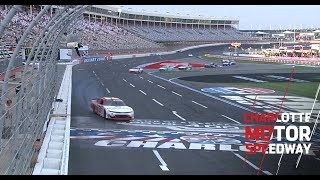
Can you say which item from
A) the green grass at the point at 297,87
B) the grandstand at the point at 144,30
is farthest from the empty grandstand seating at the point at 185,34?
the green grass at the point at 297,87

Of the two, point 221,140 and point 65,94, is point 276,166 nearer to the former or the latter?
point 221,140

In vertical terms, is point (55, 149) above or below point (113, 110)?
above

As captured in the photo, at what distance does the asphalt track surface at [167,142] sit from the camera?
11.4 meters

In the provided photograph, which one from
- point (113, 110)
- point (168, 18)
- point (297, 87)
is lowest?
point (297, 87)

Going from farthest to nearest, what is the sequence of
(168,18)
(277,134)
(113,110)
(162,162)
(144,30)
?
(168,18)
(144,30)
(113,110)
(277,134)
(162,162)

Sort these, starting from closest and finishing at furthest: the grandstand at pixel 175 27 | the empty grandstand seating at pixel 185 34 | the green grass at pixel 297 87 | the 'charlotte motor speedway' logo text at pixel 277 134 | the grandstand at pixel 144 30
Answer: the 'charlotte motor speedway' logo text at pixel 277 134, the green grass at pixel 297 87, the grandstand at pixel 144 30, the grandstand at pixel 175 27, the empty grandstand seating at pixel 185 34

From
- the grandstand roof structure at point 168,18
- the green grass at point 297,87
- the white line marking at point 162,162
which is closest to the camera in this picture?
the white line marking at point 162,162

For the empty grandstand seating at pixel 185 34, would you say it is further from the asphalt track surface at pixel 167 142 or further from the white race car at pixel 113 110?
the white race car at pixel 113 110

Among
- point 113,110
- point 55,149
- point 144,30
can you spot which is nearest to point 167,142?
point 113,110

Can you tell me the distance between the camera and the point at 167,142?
49.8 feet

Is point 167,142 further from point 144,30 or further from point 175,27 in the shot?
point 175,27

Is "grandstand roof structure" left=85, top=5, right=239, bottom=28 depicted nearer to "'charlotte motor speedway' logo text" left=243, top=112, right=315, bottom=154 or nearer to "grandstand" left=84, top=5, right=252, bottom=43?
"grandstand" left=84, top=5, right=252, bottom=43

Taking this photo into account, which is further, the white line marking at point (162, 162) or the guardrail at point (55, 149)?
the white line marking at point (162, 162)

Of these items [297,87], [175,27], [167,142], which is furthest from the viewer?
[175,27]
